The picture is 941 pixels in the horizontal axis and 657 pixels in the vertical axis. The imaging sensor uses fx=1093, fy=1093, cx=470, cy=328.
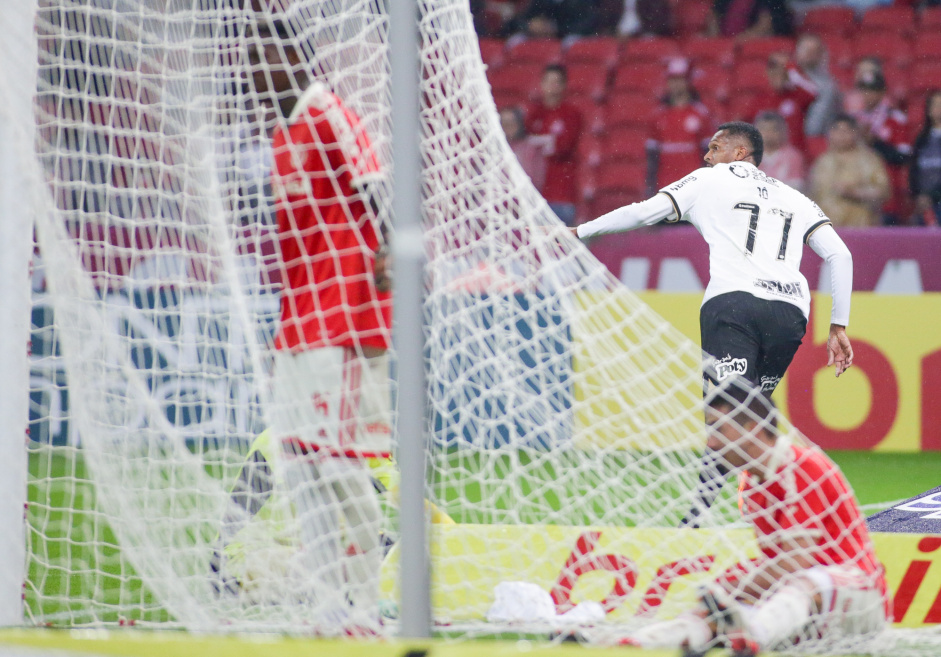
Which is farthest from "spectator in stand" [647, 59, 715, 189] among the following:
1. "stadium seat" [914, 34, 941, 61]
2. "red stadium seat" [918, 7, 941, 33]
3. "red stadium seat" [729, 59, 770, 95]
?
"red stadium seat" [918, 7, 941, 33]

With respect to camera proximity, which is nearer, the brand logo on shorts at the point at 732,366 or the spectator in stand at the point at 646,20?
the brand logo on shorts at the point at 732,366

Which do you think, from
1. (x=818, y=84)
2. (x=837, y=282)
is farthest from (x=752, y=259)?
(x=818, y=84)

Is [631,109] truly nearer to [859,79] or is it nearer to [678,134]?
[678,134]

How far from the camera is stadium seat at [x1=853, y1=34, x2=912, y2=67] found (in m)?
8.57

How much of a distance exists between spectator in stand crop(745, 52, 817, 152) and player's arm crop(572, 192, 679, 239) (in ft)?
15.2

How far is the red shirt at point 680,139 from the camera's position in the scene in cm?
795

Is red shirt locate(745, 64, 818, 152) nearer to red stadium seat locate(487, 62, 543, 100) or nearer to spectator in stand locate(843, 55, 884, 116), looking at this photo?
spectator in stand locate(843, 55, 884, 116)

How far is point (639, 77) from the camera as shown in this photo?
8.66 metres

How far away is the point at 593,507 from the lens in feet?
9.80

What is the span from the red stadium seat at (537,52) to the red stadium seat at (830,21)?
2.00m

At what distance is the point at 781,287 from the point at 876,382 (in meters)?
2.35

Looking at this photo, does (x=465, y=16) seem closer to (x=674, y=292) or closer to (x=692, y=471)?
(x=692, y=471)

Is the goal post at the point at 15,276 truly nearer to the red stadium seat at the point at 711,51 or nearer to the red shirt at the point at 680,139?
the red shirt at the point at 680,139

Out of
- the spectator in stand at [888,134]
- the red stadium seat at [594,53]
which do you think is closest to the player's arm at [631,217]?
the spectator in stand at [888,134]
